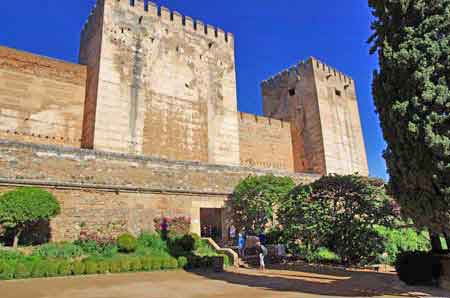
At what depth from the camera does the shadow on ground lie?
601 centimetres

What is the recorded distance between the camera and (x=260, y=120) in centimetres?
2195

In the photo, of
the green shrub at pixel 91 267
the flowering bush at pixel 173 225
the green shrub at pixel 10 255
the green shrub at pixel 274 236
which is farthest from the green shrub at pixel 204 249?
the green shrub at pixel 10 255

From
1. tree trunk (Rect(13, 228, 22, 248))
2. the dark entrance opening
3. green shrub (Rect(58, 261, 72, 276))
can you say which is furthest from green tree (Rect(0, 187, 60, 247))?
the dark entrance opening

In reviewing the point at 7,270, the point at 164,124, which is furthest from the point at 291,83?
the point at 7,270

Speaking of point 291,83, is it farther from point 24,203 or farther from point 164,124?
point 24,203

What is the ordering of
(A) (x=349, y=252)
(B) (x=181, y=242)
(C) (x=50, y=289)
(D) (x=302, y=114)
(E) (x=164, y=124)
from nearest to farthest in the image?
(C) (x=50, y=289) < (A) (x=349, y=252) < (B) (x=181, y=242) < (E) (x=164, y=124) < (D) (x=302, y=114)

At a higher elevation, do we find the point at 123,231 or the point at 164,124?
the point at 164,124

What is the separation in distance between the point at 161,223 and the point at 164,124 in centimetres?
572

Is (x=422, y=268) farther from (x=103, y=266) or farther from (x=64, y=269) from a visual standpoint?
(x=64, y=269)

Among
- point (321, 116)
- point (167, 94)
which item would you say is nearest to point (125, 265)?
point (167, 94)

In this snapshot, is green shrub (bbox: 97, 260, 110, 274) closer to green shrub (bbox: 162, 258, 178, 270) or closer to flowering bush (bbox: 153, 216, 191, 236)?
green shrub (bbox: 162, 258, 178, 270)

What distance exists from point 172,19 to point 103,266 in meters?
13.6

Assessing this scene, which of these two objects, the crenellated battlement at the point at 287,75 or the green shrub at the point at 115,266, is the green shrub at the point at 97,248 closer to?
the green shrub at the point at 115,266

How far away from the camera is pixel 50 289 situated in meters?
6.25
